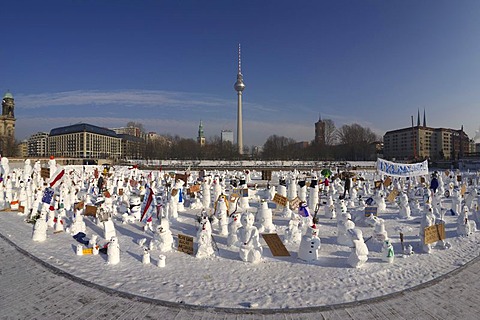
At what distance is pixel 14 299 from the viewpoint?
583cm

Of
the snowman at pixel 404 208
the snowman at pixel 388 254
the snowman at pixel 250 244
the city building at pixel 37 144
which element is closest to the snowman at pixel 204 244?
the snowman at pixel 250 244

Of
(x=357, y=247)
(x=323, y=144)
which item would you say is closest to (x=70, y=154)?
(x=323, y=144)

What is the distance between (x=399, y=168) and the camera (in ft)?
46.8

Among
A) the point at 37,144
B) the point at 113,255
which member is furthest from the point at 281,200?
the point at 37,144

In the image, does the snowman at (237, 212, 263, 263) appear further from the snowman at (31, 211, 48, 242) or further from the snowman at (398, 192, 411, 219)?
the snowman at (398, 192, 411, 219)

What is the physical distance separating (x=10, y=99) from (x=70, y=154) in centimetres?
2119

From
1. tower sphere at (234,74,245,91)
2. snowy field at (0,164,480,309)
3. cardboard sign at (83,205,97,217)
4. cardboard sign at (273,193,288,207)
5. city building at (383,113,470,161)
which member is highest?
tower sphere at (234,74,245,91)

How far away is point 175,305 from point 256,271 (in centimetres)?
223

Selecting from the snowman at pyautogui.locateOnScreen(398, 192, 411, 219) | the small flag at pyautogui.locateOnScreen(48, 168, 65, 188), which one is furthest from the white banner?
the small flag at pyautogui.locateOnScreen(48, 168, 65, 188)

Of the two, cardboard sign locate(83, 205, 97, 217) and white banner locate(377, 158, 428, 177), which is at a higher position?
white banner locate(377, 158, 428, 177)

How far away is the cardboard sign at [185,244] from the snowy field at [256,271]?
0.14 m

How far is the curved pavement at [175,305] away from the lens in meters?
5.24

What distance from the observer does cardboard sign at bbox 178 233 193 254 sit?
26.4 feet

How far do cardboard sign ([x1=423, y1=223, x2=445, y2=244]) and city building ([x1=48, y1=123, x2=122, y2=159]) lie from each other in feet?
289
